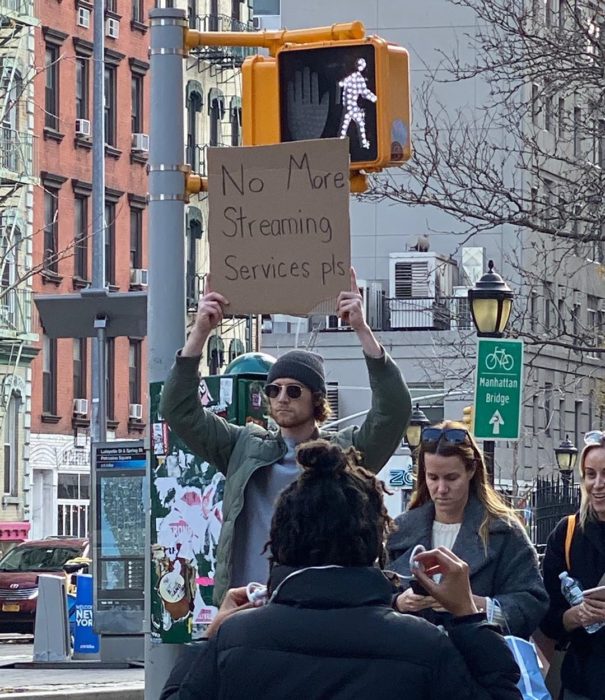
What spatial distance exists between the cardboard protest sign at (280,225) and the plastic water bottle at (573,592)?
1235 millimetres

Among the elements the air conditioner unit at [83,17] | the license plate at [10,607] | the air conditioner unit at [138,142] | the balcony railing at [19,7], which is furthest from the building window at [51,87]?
the license plate at [10,607]

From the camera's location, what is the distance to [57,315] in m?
15.6

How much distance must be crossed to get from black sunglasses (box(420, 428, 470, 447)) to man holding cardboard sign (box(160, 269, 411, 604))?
1.14 ft

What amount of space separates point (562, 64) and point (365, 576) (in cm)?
1446

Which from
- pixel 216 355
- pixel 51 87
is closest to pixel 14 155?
pixel 51 87

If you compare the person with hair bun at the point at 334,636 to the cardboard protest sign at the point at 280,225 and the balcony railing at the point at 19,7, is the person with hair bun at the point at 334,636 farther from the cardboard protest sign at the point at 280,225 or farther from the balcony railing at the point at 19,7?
the balcony railing at the point at 19,7

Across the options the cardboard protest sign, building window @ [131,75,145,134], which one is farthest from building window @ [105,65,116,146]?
the cardboard protest sign

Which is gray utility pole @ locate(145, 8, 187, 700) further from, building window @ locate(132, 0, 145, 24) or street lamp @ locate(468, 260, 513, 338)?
building window @ locate(132, 0, 145, 24)

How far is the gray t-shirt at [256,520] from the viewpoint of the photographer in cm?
697

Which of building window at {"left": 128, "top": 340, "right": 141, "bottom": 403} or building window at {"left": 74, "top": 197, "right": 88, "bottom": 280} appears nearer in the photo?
building window at {"left": 74, "top": 197, "right": 88, "bottom": 280}

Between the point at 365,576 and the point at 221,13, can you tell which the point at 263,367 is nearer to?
the point at 365,576

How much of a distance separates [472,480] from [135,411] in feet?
158

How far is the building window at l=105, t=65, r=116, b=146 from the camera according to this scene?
176 ft

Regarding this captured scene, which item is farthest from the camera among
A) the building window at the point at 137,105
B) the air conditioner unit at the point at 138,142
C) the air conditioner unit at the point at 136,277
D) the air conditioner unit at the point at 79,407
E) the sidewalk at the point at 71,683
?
the building window at the point at 137,105
